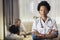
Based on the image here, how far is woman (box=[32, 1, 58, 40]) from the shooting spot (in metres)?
1.43

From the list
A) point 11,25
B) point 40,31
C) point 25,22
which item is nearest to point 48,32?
point 40,31

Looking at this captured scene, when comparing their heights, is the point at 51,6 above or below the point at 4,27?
above

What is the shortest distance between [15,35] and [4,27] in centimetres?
15

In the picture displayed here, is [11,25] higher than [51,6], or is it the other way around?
[51,6]

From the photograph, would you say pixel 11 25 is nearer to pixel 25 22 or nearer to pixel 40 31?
pixel 25 22

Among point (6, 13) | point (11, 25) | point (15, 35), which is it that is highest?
point (6, 13)

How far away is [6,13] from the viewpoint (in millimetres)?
1474

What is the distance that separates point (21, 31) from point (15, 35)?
8cm

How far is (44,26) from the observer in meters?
1.43

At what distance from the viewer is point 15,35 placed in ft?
4.82

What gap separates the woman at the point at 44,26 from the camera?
1.43 meters

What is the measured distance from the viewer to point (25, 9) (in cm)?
146

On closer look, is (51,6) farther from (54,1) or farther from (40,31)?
(40,31)

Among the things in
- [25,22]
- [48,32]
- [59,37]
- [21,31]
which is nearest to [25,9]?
[25,22]
